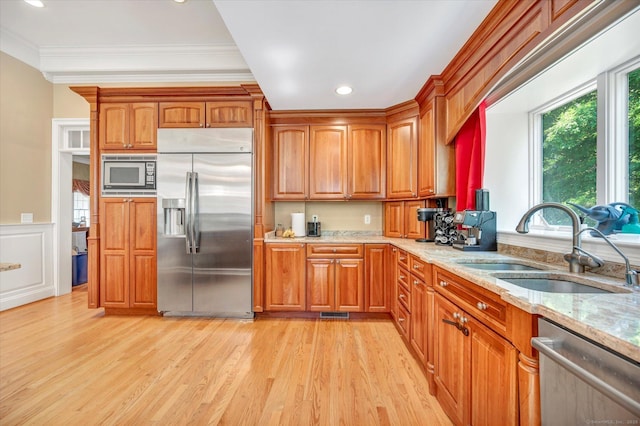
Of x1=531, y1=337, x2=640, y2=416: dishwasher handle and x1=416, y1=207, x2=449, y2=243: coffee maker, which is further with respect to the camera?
x1=416, y1=207, x2=449, y2=243: coffee maker

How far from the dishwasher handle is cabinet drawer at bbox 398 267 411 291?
1513 mm

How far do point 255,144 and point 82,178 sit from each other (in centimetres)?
597

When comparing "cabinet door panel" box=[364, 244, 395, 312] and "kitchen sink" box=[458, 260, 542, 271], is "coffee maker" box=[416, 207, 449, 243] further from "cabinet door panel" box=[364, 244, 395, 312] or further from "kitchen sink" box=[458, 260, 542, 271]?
"kitchen sink" box=[458, 260, 542, 271]

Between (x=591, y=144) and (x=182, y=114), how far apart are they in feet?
11.9

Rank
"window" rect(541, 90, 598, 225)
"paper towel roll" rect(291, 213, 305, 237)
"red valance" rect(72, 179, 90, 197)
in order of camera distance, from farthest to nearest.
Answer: "red valance" rect(72, 179, 90, 197)
"paper towel roll" rect(291, 213, 305, 237)
"window" rect(541, 90, 598, 225)

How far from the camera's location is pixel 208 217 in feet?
10.1

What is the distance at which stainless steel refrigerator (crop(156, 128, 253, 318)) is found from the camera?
3055 millimetres

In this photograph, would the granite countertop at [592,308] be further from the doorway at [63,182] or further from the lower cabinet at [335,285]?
the doorway at [63,182]

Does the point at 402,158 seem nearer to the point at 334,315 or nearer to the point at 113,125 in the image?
the point at 334,315

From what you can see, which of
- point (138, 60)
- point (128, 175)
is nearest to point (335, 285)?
point (128, 175)

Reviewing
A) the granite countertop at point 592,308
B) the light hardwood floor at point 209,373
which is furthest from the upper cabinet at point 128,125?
the granite countertop at point 592,308

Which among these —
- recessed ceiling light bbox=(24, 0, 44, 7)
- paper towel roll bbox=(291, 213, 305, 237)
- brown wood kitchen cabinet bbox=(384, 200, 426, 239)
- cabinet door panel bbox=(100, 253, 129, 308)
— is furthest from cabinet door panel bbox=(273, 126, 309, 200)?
recessed ceiling light bbox=(24, 0, 44, 7)

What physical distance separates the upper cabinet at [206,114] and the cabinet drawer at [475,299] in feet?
8.40

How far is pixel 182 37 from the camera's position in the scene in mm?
3182
